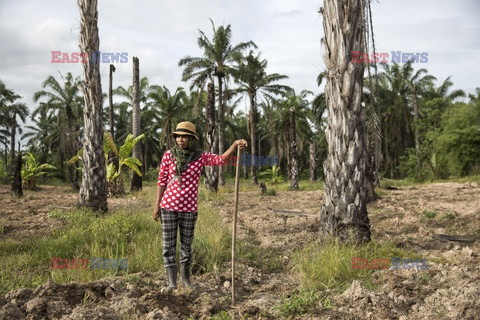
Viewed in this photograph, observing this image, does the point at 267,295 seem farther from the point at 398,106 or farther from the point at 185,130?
the point at 398,106

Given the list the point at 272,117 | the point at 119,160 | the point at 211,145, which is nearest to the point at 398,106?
the point at 272,117

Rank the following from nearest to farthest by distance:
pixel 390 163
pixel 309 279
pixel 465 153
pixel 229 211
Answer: pixel 309 279, pixel 229 211, pixel 465 153, pixel 390 163

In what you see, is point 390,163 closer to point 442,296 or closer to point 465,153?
point 465,153

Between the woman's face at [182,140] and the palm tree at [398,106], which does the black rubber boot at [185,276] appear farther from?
the palm tree at [398,106]

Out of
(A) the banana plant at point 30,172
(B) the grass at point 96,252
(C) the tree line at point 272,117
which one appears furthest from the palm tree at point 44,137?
(B) the grass at point 96,252

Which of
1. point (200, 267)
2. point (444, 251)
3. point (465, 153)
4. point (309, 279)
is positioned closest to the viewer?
point (309, 279)

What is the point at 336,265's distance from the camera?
4402mm

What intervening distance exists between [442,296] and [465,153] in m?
23.5

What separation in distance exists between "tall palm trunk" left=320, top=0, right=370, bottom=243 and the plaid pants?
237 centimetres

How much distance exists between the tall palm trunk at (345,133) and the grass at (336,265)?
0.41 m

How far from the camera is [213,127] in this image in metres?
17.7

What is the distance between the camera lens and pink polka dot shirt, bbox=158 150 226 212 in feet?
13.8

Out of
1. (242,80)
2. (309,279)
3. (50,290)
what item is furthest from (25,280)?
(242,80)

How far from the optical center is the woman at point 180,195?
13.8 ft
